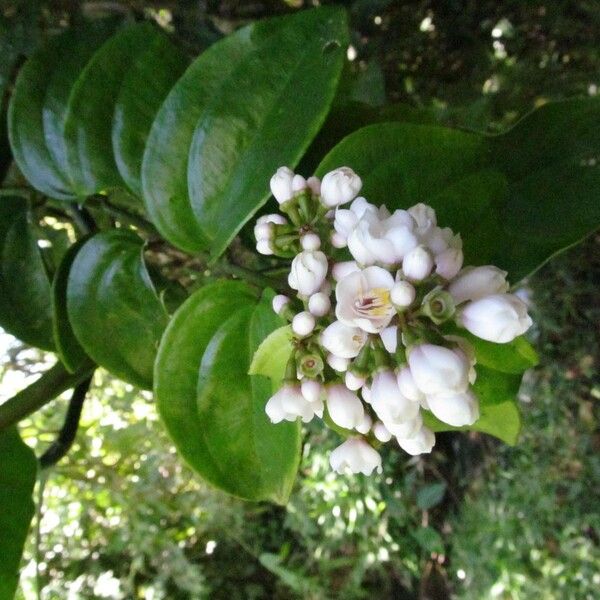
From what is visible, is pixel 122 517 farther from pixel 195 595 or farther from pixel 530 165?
pixel 530 165

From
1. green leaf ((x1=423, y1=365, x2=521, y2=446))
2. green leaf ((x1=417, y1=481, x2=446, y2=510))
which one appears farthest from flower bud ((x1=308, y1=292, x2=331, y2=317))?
green leaf ((x1=417, y1=481, x2=446, y2=510))

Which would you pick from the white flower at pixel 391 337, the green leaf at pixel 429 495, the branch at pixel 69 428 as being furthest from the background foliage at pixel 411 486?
the white flower at pixel 391 337

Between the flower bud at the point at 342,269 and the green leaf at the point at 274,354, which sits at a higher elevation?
the flower bud at the point at 342,269

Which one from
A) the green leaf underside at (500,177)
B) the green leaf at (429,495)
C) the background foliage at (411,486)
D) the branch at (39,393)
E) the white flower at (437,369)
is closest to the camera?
the white flower at (437,369)

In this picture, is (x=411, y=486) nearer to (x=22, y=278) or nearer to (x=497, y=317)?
(x=22, y=278)

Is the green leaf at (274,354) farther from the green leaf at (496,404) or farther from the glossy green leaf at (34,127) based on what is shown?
the glossy green leaf at (34,127)

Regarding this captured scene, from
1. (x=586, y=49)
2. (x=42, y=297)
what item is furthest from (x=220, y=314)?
(x=586, y=49)

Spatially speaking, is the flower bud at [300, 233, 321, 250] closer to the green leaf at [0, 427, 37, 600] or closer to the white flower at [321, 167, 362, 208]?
the white flower at [321, 167, 362, 208]

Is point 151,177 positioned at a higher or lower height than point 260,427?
higher
